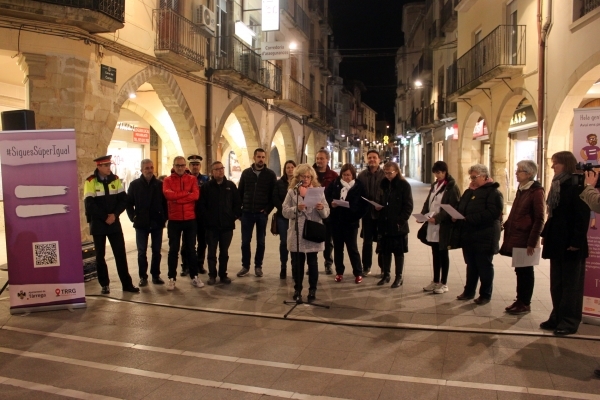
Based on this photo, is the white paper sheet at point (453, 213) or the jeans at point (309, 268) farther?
the jeans at point (309, 268)

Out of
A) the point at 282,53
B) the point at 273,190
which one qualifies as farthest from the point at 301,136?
the point at 273,190

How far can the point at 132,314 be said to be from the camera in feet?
20.0

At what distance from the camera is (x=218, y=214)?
7.46m

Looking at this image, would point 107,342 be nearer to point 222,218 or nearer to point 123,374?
point 123,374

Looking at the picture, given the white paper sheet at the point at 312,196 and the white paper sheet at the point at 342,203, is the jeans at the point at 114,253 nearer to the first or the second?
the white paper sheet at the point at 312,196

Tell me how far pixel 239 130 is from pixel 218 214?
47.8ft

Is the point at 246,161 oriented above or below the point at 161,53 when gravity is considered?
below

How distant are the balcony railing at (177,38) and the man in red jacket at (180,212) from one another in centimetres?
594

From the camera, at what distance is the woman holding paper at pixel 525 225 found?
570cm

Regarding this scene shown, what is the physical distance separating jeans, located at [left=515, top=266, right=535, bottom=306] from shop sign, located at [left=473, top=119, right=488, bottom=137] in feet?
47.0

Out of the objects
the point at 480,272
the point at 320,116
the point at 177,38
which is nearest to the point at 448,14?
the point at 320,116

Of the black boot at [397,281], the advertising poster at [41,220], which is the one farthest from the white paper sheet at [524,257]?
the advertising poster at [41,220]

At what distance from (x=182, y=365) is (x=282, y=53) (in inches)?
505

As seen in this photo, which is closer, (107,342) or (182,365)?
(182,365)
